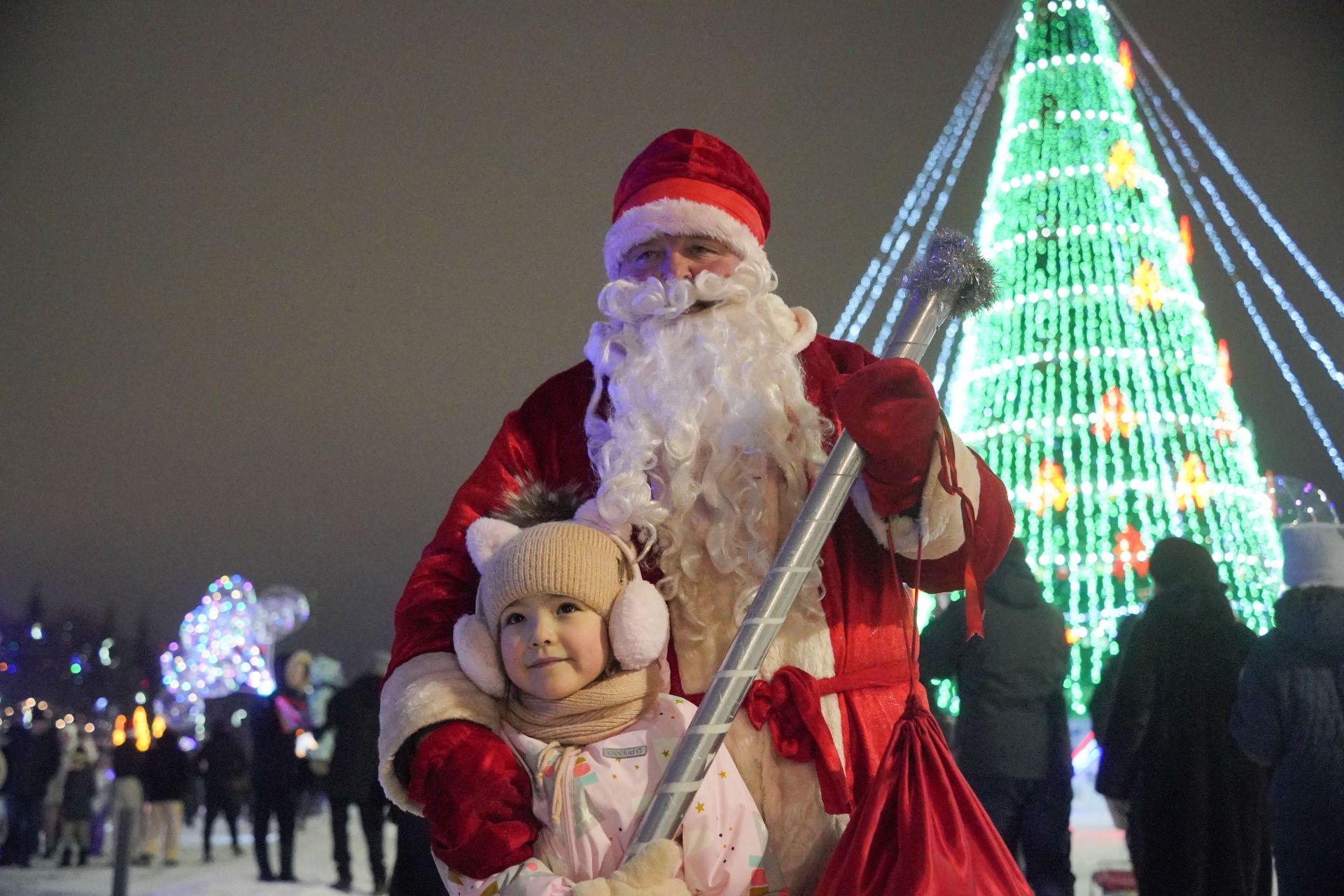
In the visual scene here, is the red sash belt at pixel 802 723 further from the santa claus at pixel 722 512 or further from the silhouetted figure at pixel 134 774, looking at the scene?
the silhouetted figure at pixel 134 774

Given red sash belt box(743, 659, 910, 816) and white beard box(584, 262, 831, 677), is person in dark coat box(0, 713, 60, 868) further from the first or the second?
red sash belt box(743, 659, 910, 816)

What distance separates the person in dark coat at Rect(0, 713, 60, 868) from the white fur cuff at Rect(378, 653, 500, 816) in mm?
8603

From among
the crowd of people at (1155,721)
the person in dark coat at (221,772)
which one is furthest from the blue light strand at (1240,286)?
the person in dark coat at (221,772)

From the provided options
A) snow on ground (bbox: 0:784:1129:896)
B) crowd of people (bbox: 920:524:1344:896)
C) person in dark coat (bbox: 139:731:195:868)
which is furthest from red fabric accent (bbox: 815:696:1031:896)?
person in dark coat (bbox: 139:731:195:868)

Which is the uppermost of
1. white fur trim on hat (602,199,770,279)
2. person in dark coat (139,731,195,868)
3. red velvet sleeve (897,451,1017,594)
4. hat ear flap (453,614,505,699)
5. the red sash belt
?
white fur trim on hat (602,199,770,279)

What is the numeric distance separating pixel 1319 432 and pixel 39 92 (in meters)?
9.46

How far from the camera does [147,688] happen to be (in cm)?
3061

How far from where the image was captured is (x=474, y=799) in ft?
5.79

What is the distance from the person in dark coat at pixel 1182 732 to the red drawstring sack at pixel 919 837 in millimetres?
2805

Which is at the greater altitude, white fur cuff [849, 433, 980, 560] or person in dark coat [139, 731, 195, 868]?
white fur cuff [849, 433, 980, 560]

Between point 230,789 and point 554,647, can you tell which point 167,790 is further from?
point 554,647

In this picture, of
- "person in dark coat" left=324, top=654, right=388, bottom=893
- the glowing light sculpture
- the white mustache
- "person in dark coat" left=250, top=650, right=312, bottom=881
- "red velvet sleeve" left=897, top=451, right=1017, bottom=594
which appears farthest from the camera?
the glowing light sculpture

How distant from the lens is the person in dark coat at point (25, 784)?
360 inches

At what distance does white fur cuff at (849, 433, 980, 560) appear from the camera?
1875 mm
